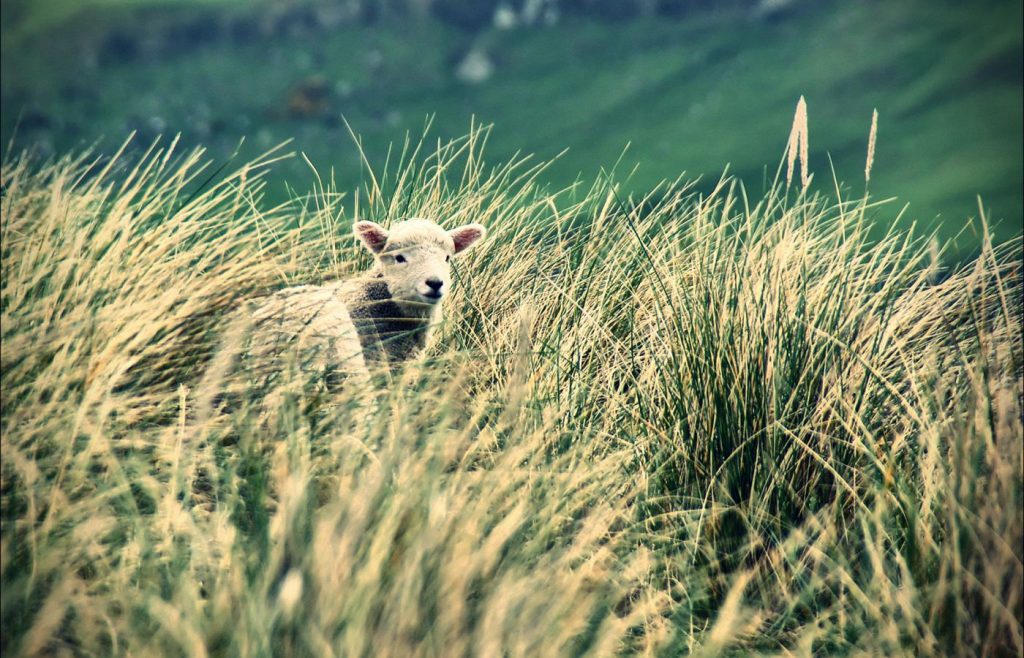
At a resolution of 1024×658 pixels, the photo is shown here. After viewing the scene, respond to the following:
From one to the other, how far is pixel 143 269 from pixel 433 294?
1.05 metres

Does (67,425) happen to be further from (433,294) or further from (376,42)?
(376,42)

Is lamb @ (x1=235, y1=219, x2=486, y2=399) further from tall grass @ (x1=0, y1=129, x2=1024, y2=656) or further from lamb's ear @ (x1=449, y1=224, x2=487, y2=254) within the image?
tall grass @ (x1=0, y1=129, x2=1024, y2=656)

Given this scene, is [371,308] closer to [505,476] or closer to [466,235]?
[466,235]

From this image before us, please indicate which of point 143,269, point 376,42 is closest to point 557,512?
point 143,269

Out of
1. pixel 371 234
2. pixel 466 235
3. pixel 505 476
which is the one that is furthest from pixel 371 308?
pixel 505 476

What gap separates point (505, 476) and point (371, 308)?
1615 mm

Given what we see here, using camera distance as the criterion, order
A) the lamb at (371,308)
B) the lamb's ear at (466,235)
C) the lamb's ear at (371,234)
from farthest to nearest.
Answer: the lamb's ear at (466,235) < the lamb's ear at (371,234) < the lamb at (371,308)

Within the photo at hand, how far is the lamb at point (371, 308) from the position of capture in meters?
3.04

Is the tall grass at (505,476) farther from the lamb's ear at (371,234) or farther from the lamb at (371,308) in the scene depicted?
the lamb's ear at (371,234)

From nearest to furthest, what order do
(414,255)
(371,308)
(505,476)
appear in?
(505,476)
(414,255)
(371,308)

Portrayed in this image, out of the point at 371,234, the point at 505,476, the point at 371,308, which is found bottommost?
the point at 505,476

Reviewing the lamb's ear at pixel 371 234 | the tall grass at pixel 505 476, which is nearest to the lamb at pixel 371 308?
the lamb's ear at pixel 371 234

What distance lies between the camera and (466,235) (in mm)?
3932

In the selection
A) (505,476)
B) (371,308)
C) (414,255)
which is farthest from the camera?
(371,308)
